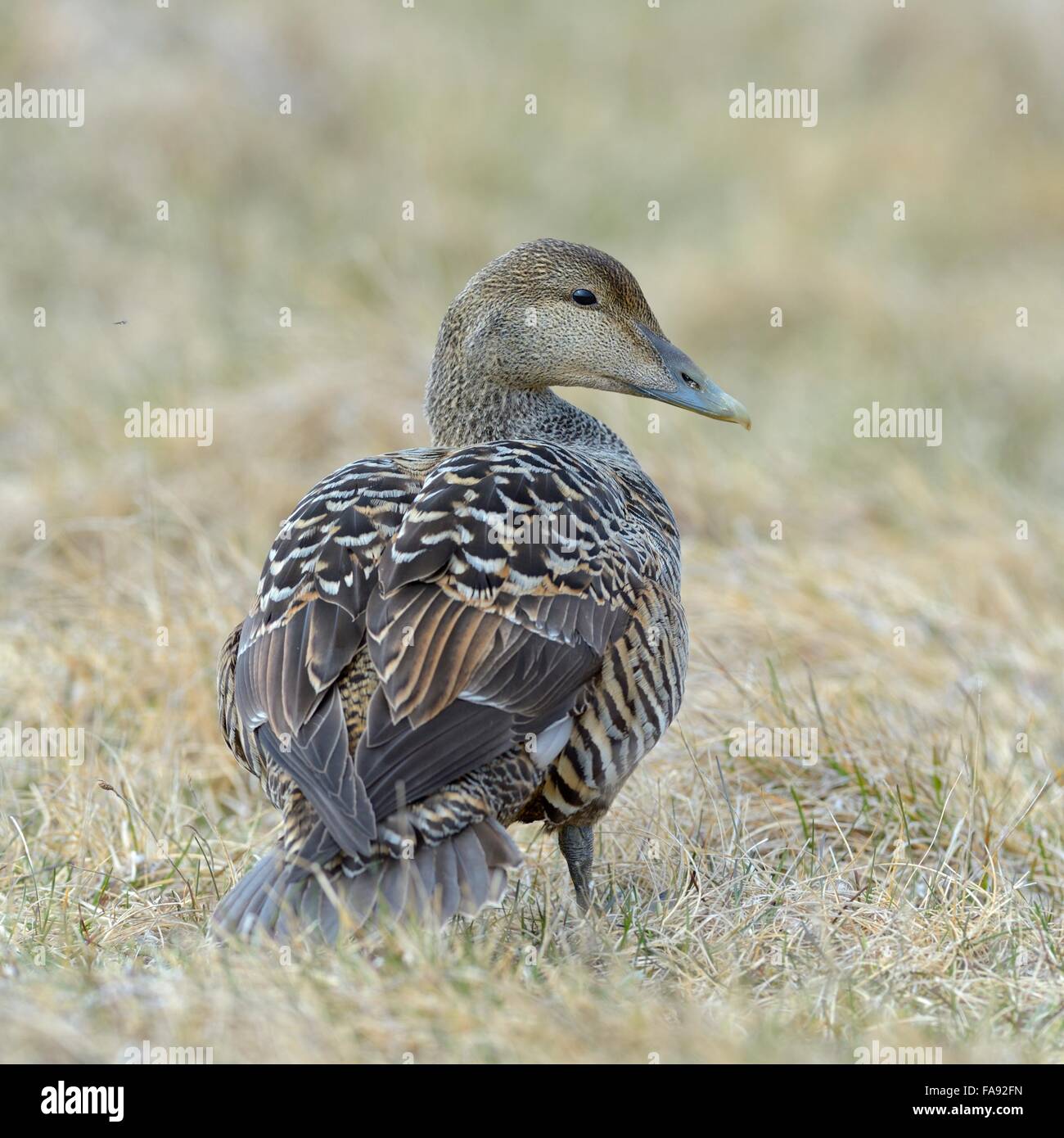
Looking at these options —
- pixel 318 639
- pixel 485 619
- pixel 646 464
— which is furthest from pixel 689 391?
pixel 646 464

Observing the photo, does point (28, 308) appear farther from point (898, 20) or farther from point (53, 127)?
point (898, 20)

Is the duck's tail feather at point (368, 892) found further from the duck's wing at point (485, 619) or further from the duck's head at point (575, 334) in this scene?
the duck's head at point (575, 334)

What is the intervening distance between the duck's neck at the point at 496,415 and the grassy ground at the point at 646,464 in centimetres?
75

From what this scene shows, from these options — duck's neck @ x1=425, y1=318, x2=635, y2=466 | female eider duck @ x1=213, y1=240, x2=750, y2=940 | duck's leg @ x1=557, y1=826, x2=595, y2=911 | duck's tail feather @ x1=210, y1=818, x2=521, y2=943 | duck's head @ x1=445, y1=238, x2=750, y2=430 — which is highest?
duck's head @ x1=445, y1=238, x2=750, y2=430

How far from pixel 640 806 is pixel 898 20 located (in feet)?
38.0

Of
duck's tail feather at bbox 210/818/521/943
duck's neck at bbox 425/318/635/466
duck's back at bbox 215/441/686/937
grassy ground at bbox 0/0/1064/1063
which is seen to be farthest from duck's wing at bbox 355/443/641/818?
→ duck's neck at bbox 425/318/635/466

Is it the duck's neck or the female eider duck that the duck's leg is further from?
the duck's neck

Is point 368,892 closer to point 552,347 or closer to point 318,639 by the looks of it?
point 318,639

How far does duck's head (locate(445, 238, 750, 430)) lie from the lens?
3.97 meters

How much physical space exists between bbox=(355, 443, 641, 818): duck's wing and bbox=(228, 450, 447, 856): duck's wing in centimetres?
5

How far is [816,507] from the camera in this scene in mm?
6406

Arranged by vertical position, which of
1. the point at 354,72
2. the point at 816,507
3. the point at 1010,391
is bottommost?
the point at 816,507

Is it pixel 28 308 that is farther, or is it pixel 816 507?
pixel 28 308

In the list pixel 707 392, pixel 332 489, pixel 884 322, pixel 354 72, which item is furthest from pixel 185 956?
pixel 354 72
